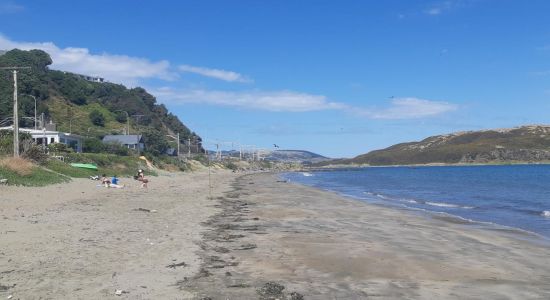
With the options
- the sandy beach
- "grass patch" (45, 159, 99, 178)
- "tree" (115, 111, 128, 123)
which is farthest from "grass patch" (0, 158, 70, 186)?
"tree" (115, 111, 128, 123)

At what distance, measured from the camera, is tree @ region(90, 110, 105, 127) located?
340 ft

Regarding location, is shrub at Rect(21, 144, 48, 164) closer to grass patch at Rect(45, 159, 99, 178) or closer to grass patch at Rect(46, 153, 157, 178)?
grass patch at Rect(45, 159, 99, 178)

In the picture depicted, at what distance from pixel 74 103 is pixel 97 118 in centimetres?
995

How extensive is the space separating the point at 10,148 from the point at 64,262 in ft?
101

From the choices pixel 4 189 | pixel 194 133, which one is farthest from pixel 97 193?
pixel 194 133

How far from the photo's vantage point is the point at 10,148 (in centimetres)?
3691

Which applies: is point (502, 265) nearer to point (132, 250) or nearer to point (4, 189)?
point (132, 250)

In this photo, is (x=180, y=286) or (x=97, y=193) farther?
(x=97, y=193)

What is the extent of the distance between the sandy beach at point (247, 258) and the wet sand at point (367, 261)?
0.03 m

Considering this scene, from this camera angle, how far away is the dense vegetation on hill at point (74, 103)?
90625 millimetres

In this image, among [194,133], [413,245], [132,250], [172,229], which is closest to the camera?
[132,250]

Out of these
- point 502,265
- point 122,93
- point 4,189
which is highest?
point 122,93

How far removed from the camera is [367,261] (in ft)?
39.7

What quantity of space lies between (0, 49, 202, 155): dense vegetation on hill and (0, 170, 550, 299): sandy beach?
6025 cm
